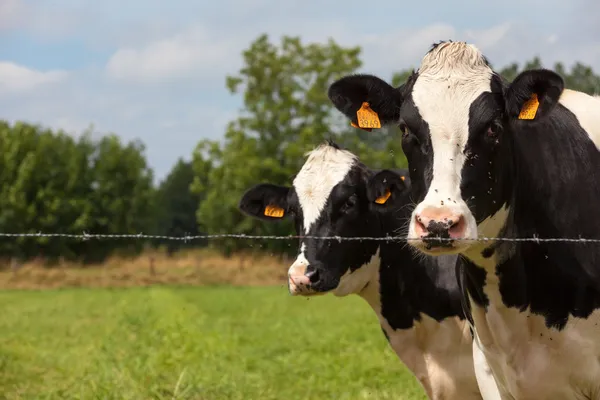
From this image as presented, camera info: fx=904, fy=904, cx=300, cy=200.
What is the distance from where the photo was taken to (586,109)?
14.4 ft

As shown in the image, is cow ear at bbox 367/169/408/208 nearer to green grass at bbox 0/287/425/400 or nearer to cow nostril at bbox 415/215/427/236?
green grass at bbox 0/287/425/400

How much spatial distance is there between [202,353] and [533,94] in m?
8.52

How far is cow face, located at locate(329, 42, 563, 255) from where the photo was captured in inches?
140

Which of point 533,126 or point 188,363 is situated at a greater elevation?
point 533,126

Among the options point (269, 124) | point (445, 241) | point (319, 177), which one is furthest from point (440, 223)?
point (269, 124)

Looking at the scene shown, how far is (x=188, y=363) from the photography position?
10438mm

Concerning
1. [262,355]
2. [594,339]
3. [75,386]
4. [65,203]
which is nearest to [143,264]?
[65,203]

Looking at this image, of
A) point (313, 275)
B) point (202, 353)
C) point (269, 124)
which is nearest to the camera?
point (313, 275)

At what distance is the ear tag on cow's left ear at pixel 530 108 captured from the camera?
397 cm

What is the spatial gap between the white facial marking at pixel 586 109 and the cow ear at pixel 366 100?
856mm

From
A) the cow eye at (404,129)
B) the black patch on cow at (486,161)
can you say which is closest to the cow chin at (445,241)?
the black patch on cow at (486,161)

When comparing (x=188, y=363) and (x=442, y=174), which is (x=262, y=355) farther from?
(x=442, y=174)

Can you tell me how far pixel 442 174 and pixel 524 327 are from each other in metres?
0.88

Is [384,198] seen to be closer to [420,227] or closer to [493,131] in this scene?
[493,131]
